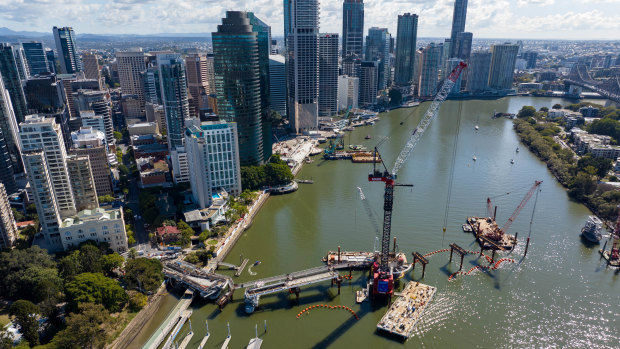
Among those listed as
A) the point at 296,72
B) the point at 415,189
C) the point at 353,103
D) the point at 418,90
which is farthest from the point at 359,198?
the point at 418,90

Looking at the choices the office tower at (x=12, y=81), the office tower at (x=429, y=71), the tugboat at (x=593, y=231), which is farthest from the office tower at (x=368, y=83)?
the office tower at (x=12, y=81)

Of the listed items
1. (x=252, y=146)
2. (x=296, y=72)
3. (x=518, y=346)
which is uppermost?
(x=296, y=72)

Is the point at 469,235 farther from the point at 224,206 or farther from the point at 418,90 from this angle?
the point at 418,90

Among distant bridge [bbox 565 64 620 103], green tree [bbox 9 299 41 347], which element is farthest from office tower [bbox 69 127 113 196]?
distant bridge [bbox 565 64 620 103]

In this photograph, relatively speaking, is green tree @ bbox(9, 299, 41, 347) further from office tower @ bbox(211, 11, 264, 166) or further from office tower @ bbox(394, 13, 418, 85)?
office tower @ bbox(394, 13, 418, 85)

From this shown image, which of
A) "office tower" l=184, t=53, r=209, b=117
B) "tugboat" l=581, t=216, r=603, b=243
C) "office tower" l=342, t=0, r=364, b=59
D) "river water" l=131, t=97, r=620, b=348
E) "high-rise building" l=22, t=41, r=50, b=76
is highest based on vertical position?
"office tower" l=342, t=0, r=364, b=59
